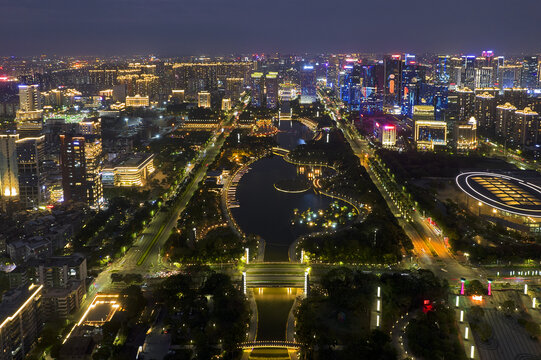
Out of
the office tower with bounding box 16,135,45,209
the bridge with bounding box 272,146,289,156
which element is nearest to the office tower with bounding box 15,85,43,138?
the bridge with bounding box 272,146,289,156

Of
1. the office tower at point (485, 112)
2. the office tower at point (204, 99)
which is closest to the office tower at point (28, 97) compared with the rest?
the office tower at point (204, 99)

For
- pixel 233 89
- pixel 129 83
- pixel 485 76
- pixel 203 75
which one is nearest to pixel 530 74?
pixel 485 76

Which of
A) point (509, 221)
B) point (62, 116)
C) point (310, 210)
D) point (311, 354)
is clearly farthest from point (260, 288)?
point (62, 116)

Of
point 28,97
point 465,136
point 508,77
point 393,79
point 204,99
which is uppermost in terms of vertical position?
point 508,77

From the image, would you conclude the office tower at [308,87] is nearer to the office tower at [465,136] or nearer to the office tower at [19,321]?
the office tower at [465,136]

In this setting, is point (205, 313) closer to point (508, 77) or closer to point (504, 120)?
point (504, 120)

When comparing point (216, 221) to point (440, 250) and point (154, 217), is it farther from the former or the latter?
point (440, 250)

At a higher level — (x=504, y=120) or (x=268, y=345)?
(x=504, y=120)
